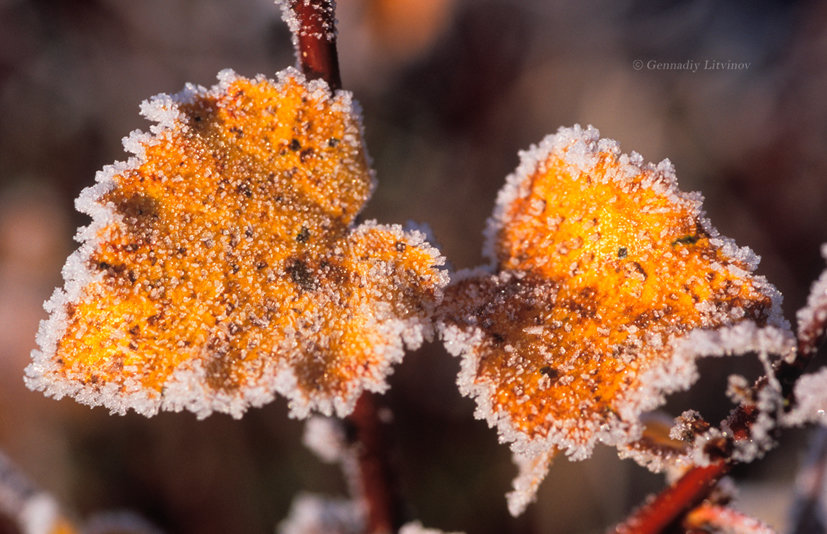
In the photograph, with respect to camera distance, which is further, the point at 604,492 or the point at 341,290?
the point at 604,492

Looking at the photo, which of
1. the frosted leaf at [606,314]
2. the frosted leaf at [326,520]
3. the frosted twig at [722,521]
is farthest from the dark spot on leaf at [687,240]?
the frosted leaf at [326,520]

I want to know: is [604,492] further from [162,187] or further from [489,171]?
[162,187]

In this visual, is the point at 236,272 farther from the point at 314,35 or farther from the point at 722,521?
the point at 722,521

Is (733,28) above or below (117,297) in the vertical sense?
above

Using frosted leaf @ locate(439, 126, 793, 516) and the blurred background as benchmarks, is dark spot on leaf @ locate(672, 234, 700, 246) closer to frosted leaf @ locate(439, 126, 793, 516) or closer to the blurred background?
frosted leaf @ locate(439, 126, 793, 516)

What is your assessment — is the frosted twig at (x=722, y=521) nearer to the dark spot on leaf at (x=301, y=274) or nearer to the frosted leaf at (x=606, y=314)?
the frosted leaf at (x=606, y=314)

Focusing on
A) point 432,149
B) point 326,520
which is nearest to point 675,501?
point 326,520

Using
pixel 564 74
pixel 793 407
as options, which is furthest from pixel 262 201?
pixel 564 74
